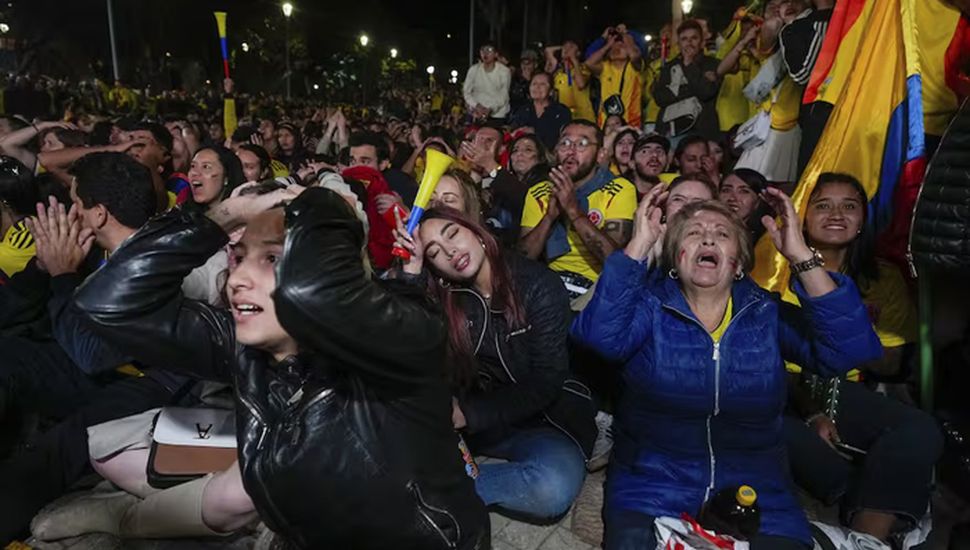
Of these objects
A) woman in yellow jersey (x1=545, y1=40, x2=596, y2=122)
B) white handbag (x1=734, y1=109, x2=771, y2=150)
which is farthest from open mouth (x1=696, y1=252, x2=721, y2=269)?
woman in yellow jersey (x1=545, y1=40, x2=596, y2=122)

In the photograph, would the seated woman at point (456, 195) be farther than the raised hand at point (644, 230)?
Yes

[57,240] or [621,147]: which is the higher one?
[621,147]

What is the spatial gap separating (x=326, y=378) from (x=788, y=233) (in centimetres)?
197

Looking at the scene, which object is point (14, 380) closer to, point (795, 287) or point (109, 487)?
point (109, 487)

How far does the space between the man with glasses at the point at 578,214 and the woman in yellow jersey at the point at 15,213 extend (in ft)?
10.8

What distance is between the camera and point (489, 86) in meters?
10.0

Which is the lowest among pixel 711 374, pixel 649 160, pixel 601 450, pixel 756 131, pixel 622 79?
pixel 601 450

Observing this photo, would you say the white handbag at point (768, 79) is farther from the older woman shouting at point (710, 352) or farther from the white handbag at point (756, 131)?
the older woman shouting at point (710, 352)

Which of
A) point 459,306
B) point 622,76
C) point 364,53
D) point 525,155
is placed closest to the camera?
point 459,306

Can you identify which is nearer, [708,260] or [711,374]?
[711,374]

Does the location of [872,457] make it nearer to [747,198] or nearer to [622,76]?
[747,198]

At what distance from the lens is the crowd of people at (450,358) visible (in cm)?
155

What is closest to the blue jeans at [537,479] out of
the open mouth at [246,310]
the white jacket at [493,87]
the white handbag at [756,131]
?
the open mouth at [246,310]

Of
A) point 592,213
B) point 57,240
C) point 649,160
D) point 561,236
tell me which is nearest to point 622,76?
point 649,160
